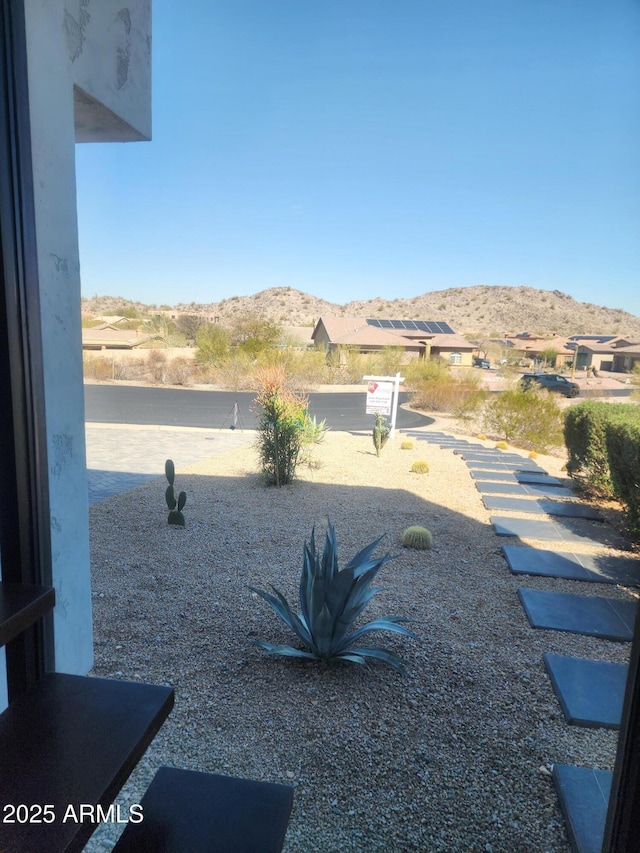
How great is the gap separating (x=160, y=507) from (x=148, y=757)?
3.35m

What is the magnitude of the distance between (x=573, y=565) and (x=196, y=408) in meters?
11.8

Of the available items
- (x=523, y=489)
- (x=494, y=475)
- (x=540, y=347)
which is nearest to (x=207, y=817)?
(x=523, y=489)

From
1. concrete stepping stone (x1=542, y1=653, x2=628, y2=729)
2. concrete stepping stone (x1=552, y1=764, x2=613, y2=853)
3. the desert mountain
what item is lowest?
Result: concrete stepping stone (x1=542, y1=653, x2=628, y2=729)

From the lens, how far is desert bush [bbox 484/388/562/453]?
920cm

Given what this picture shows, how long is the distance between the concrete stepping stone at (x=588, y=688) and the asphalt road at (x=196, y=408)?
8.71 m

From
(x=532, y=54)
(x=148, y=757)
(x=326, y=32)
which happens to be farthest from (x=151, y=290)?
(x=148, y=757)

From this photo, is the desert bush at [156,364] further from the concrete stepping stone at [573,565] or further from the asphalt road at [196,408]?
the concrete stepping stone at [573,565]

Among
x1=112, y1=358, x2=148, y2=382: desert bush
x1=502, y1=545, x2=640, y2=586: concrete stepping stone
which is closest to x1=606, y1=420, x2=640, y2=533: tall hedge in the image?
x1=502, y1=545, x2=640, y2=586: concrete stepping stone

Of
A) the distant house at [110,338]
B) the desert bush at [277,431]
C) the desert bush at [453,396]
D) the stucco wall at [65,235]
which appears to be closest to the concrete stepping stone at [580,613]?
the stucco wall at [65,235]

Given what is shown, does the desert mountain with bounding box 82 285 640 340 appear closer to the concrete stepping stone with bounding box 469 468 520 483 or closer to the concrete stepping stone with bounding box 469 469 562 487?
the concrete stepping stone with bounding box 469 469 562 487

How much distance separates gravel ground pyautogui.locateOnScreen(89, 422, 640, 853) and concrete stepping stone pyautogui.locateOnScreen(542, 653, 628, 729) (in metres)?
0.05

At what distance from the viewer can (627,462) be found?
417 centimetres

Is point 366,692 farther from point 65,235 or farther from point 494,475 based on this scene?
point 494,475

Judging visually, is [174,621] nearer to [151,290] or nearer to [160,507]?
[160,507]
